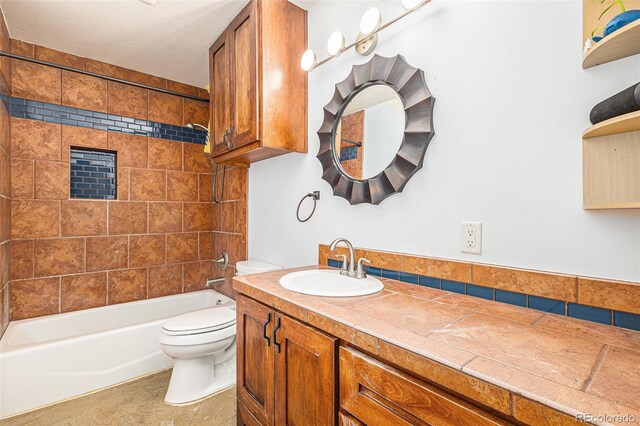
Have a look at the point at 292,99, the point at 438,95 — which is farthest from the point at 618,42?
the point at 292,99

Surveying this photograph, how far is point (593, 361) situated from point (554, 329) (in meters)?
0.18

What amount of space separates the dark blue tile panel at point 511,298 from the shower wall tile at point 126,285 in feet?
9.30

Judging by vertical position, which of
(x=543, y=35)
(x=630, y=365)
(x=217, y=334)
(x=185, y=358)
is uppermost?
(x=543, y=35)

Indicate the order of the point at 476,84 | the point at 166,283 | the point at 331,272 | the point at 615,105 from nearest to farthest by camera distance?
1. the point at 615,105
2. the point at 476,84
3. the point at 331,272
4. the point at 166,283

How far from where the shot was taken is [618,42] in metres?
0.76

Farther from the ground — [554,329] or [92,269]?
[554,329]

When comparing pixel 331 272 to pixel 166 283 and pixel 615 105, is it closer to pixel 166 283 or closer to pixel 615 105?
pixel 615 105

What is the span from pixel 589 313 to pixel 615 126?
1.70 ft

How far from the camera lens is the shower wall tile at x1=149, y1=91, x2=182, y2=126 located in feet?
9.11

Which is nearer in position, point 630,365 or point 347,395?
point 630,365

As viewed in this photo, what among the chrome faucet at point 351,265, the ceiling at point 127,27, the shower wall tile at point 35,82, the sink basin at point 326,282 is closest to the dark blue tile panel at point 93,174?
the shower wall tile at point 35,82

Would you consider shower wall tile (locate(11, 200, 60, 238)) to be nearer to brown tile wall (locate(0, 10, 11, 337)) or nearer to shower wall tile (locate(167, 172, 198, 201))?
brown tile wall (locate(0, 10, 11, 337))

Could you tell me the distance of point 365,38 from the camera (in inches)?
57.4

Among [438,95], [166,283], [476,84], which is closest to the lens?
[476,84]
